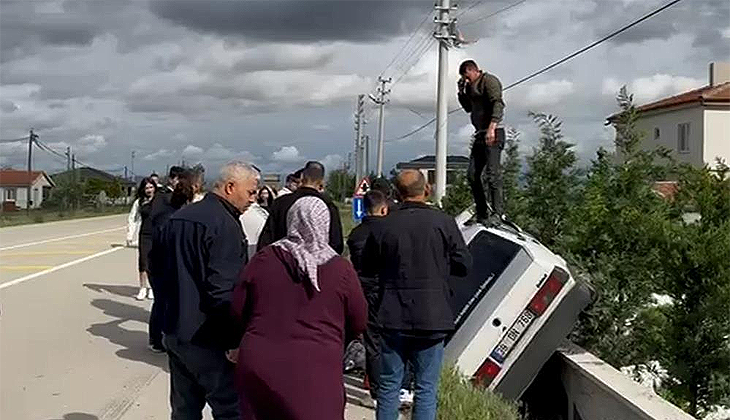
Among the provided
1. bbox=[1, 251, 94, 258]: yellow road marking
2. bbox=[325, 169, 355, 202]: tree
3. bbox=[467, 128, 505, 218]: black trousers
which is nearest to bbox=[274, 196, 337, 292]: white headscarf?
bbox=[467, 128, 505, 218]: black trousers

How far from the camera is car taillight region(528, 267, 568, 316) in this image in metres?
7.41

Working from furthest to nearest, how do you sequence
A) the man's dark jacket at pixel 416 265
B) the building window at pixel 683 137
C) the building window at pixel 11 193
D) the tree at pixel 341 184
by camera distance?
the building window at pixel 11 193 → the tree at pixel 341 184 → the building window at pixel 683 137 → the man's dark jacket at pixel 416 265

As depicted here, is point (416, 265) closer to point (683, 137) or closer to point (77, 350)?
point (77, 350)

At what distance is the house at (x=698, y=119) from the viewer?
1711 inches

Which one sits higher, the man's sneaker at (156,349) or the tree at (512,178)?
the tree at (512,178)

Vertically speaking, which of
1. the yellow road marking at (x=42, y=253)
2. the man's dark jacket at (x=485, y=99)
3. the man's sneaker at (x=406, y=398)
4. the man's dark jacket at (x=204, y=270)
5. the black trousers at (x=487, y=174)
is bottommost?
the yellow road marking at (x=42, y=253)

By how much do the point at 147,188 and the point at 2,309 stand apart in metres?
2.51

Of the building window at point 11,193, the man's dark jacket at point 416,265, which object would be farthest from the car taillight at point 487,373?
the building window at point 11,193

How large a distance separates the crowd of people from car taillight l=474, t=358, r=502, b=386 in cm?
51

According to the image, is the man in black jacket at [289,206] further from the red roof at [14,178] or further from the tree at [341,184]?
the red roof at [14,178]

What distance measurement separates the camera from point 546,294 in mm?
7434

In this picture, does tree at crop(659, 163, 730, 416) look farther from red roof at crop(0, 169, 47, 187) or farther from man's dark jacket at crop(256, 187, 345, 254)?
red roof at crop(0, 169, 47, 187)

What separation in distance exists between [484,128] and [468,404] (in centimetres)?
342

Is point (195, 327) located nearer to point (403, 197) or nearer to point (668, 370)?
point (403, 197)
